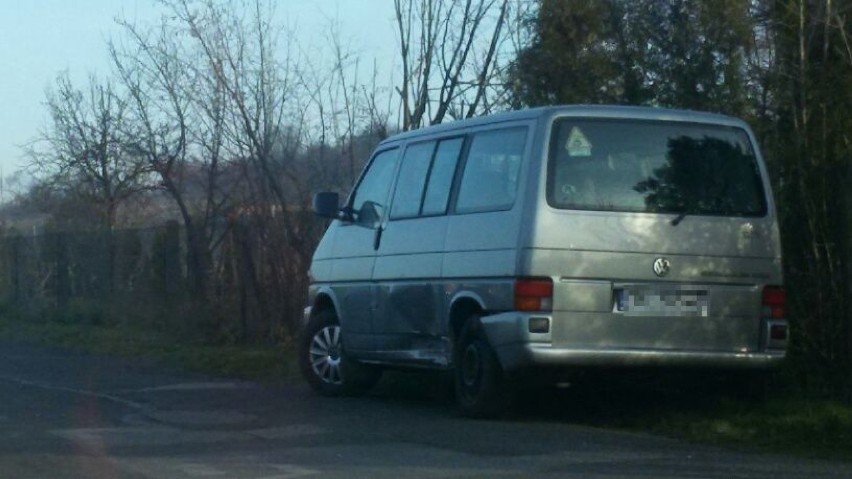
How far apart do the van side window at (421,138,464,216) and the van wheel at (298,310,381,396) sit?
1.90 meters

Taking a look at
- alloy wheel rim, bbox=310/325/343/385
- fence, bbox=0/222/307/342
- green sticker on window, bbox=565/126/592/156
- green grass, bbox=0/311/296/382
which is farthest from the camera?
fence, bbox=0/222/307/342

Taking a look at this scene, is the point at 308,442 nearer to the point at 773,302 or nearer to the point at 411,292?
the point at 411,292

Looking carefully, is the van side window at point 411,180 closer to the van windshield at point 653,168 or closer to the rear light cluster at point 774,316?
the van windshield at point 653,168

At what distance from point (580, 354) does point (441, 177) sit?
7.02ft

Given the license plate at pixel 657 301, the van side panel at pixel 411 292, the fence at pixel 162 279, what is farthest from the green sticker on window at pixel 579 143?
the fence at pixel 162 279

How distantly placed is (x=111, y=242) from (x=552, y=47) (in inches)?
488

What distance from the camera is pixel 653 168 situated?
1027 cm

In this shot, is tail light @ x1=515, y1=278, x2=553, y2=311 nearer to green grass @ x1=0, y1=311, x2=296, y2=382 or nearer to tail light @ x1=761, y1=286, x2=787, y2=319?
tail light @ x1=761, y1=286, x2=787, y2=319

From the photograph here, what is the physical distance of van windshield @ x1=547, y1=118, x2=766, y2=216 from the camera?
1009cm

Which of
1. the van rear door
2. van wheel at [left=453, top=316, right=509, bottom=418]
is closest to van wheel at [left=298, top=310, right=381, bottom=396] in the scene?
van wheel at [left=453, top=316, right=509, bottom=418]

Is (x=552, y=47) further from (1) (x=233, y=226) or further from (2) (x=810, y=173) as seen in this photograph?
(1) (x=233, y=226)

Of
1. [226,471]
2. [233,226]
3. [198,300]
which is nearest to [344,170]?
[233,226]

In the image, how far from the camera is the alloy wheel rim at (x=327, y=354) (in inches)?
505

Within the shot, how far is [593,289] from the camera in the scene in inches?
392
